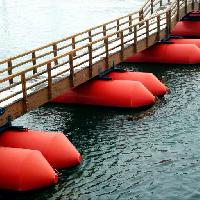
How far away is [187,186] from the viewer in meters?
17.9

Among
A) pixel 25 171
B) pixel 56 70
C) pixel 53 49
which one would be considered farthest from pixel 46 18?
pixel 25 171

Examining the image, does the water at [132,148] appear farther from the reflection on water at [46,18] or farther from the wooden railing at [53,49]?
the reflection on water at [46,18]

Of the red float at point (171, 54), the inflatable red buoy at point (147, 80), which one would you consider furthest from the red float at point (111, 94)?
the red float at point (171, 54)

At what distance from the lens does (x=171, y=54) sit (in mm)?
38469

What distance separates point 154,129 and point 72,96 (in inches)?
243

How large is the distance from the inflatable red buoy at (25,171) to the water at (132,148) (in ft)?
1.07

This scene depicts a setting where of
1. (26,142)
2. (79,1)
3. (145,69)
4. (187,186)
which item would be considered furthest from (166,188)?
(79,1)

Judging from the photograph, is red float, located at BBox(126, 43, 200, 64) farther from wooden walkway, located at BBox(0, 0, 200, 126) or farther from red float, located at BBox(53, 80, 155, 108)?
red float, located at BBox(53, 80, 155, 108)

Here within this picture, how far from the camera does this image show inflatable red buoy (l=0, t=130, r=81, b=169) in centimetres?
1898

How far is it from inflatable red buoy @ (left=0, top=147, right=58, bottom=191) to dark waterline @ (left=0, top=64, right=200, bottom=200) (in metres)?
0.33

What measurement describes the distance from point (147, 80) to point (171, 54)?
31.8 ft

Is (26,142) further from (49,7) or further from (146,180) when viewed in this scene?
(49,7)

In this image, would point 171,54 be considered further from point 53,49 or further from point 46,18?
point 46,18

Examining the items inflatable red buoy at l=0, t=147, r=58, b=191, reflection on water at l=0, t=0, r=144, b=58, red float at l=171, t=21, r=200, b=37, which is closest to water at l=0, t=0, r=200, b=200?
inflatable red buoy at l=0, t=147, r=58, b=191
